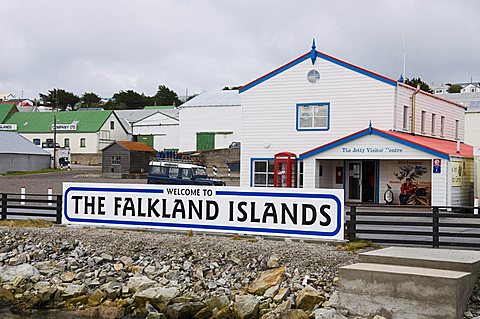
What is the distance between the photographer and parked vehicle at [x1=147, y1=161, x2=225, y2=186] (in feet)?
117

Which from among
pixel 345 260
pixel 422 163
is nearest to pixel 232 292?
pixel 345 260

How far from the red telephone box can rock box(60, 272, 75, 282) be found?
1799 cm

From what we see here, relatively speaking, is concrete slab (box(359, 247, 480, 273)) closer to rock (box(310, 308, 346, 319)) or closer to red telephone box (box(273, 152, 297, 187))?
rock (box(310, 308, 346, 319))

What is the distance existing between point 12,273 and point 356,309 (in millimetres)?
8919

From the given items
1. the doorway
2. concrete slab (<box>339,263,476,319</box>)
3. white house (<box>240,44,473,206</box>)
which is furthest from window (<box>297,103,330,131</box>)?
concrete slab (<box>339,263,476,319</box>)

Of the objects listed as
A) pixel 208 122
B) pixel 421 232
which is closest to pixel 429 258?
pixel 421 232

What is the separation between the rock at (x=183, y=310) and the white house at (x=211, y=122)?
5420 cm

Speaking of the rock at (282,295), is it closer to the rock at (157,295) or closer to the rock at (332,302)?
Answer: the rock at (332,302)

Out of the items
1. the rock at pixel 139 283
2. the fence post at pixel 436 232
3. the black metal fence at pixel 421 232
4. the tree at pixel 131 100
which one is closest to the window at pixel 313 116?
the black metal fence at pixel 421 232

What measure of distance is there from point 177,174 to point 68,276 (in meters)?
19.4

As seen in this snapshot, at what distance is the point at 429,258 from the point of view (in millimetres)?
13609

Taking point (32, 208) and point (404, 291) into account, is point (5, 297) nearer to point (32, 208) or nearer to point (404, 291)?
point (32, 208)

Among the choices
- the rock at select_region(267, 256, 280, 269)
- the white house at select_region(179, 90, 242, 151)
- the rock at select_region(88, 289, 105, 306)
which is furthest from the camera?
the white house at select_region(179, 90, 242, 151)

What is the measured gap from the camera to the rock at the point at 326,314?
1314 centimetres
